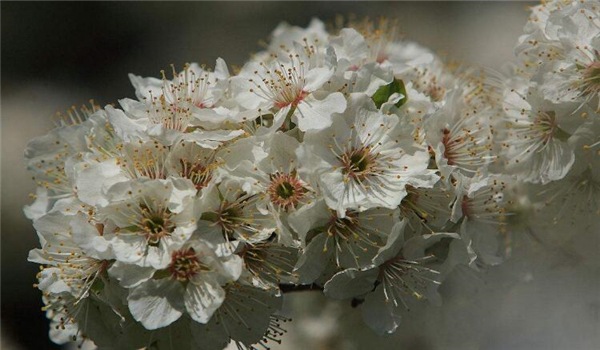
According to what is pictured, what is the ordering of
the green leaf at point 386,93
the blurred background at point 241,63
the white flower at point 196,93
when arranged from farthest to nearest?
1. the blurred background at point 241,63
2. the green leaf at point 386,93
3. the white flower at point 196,93

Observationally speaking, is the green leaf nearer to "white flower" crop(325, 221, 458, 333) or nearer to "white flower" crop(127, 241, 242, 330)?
"white flower" crop(325, 221, 458, 333)

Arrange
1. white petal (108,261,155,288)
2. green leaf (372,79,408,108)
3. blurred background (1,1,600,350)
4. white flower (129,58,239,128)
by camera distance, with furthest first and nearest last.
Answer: blurred background (1,1,600,350) → green leaf (372,79,408,108) → white flower (129,58,239,128) → white petal (108,261,155,288)

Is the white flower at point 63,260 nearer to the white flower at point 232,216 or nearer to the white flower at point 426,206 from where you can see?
the white flower at point 232,216

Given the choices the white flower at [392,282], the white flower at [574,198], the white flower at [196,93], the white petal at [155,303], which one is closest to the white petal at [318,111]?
the white flower at [196,93]

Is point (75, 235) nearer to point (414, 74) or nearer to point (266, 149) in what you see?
point (266, 149)

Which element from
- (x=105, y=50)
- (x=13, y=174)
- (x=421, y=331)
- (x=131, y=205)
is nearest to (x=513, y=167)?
(x=421, y=331)

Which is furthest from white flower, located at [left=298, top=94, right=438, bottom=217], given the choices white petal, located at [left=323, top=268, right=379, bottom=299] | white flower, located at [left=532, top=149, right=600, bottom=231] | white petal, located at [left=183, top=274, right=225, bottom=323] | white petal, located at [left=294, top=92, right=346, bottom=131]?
white flower, located at [left=532, top=149, right=600, bottom=231]

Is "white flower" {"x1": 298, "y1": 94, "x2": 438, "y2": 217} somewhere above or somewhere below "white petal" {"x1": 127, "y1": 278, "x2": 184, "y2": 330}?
above

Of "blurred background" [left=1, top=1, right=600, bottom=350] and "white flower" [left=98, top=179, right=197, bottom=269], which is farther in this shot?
"blurred background" [left=1, top=1, right=600, bottom=350]
